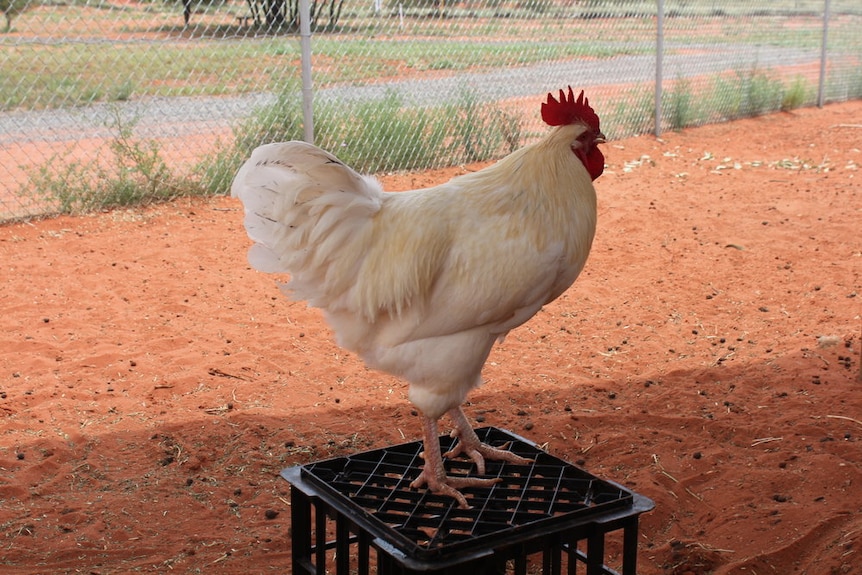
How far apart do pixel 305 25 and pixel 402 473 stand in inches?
247

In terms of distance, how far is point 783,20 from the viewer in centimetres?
1723

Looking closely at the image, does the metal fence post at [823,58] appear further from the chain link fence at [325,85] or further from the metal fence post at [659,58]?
the metal fence post at [659,58]

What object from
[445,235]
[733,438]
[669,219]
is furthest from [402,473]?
[669,219]

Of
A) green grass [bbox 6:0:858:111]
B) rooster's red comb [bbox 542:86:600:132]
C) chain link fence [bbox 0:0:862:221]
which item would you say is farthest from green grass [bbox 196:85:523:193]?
rooster's red comb [bbox 542:86:600:132]

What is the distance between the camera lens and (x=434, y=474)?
313 centimetres

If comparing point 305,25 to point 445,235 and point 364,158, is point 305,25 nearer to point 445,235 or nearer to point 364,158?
point 364,158

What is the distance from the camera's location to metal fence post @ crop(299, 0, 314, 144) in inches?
332

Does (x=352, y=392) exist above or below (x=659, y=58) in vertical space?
below

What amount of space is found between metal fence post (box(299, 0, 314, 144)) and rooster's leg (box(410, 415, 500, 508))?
5.76 m

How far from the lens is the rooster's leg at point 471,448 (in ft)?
11.1

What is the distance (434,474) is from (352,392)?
1.89 meters

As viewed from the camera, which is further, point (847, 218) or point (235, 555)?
point (847, 218)

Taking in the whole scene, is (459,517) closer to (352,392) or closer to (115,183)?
(352,392)

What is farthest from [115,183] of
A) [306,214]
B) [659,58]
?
[659,58]
